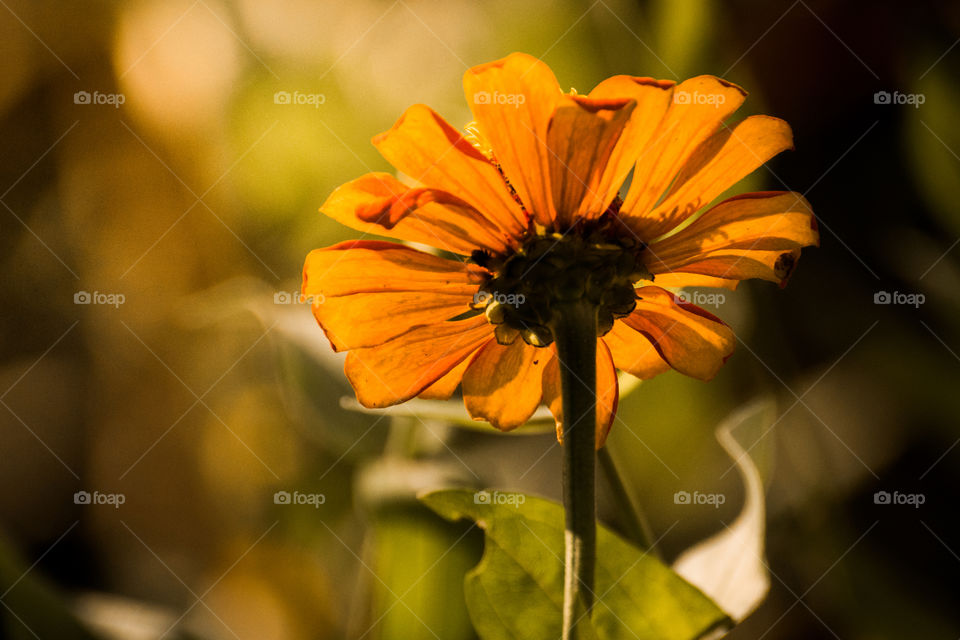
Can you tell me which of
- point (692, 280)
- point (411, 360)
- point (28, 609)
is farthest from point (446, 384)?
point (28, 609)

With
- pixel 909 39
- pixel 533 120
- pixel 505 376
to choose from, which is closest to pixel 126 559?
pixel 505 376

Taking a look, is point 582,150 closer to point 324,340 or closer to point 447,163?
point 447,163

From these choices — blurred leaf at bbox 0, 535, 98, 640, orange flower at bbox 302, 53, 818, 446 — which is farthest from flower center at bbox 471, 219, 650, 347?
blurred leaf at bbox 0, 535, 98, 640

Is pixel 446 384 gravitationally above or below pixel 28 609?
Answer: above

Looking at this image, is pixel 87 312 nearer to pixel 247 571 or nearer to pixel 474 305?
pixel 247 571

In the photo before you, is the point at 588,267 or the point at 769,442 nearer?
the point at 588,267

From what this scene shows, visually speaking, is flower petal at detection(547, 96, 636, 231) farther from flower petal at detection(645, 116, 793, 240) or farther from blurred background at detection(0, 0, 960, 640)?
blurred background at detection(0, 0, 960, 640)

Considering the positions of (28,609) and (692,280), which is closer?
(692,280)
